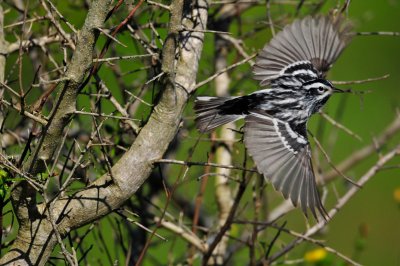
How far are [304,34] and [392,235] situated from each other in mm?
3704

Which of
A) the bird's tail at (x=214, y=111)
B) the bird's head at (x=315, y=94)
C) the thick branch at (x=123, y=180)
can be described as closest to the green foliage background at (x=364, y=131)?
the bird's tail at (x=214, y=111)

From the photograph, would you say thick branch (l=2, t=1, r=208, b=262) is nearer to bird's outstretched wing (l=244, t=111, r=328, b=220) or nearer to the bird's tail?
bird's outstretched wing (l=244, t=111, r=328, b=220)

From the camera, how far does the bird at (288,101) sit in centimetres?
309

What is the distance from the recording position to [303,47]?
367 cm

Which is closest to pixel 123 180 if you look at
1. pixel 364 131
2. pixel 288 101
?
pixel 288 101

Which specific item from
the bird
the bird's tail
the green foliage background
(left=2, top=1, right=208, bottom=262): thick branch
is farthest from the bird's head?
the green foliage background

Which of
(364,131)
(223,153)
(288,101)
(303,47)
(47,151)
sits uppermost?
(303,47)

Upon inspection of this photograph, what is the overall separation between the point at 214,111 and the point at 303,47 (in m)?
0.58

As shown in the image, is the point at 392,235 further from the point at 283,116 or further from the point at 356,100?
the point at 283,116

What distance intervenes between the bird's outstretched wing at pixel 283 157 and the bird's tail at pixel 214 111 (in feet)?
0.50

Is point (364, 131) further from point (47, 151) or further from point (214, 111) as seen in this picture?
point (47, 151)

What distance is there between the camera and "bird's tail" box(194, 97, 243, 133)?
11.1ft

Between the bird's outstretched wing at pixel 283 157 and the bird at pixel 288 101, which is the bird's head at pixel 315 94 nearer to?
the bird at pixel 288 101

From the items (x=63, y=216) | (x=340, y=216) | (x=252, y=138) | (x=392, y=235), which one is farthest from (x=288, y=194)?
(x=340, y=216)
